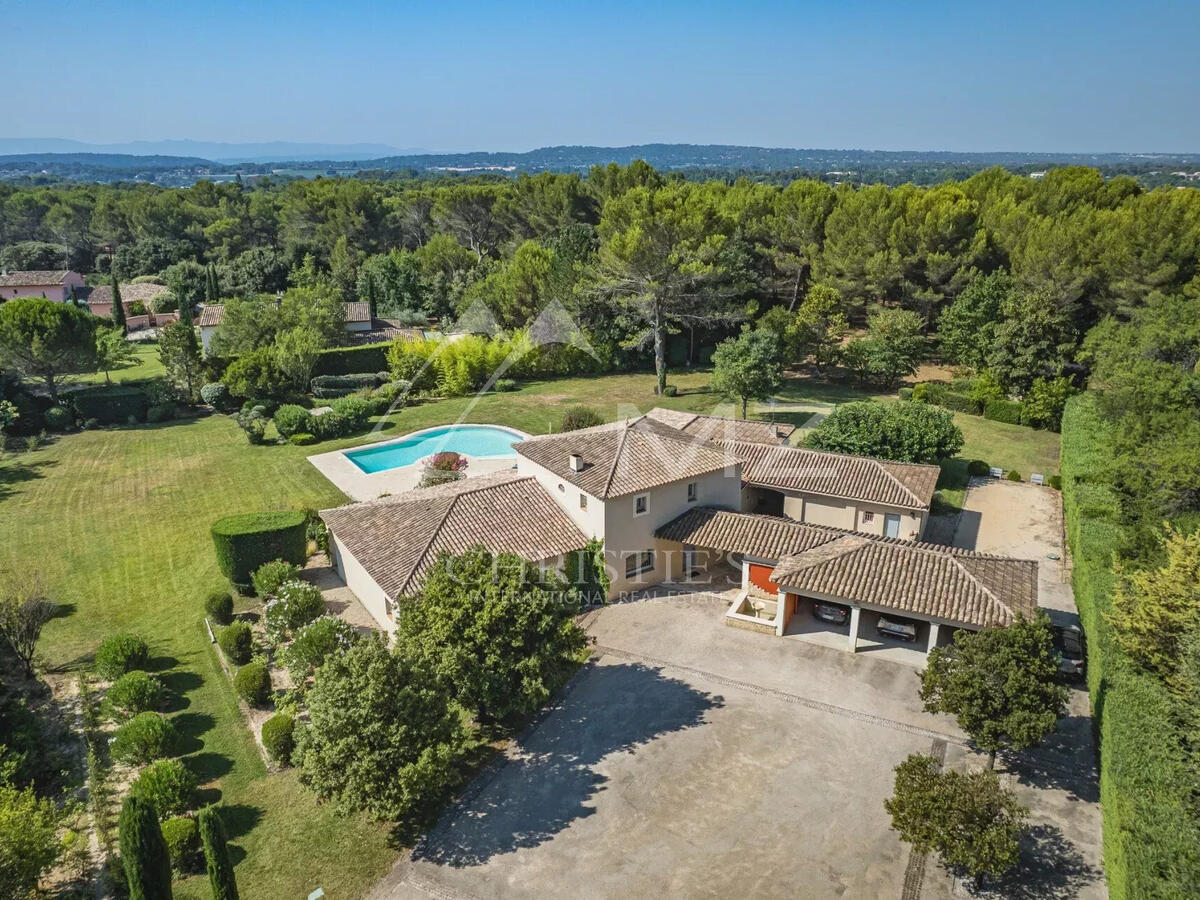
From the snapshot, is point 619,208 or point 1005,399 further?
point 619,208

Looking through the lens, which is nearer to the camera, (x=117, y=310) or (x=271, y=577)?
(x=271, y=577)

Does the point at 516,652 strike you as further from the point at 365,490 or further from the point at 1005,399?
the point at 1005,399

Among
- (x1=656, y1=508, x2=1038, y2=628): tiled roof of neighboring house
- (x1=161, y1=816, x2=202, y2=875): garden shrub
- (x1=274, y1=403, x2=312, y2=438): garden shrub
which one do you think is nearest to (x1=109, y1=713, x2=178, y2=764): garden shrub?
(x1=161, y1=816, x2=202, y2=875): garden shrub

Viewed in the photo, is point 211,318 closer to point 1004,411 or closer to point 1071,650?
point 1004,411

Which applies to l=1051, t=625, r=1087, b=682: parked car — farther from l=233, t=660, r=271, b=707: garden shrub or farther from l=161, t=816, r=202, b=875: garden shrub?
l=161, t=816, r=202, b=875: garden shrub

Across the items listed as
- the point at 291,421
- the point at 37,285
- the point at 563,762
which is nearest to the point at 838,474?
the point at 563,762

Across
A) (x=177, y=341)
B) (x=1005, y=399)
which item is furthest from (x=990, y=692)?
(x=177, y=341)
